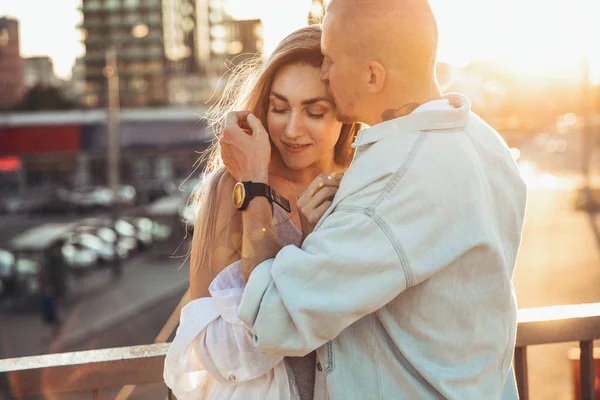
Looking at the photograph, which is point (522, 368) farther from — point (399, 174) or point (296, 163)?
point (399, 174)

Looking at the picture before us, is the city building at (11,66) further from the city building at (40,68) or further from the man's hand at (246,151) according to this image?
the man's hand at (246,151)

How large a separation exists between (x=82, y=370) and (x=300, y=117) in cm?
109

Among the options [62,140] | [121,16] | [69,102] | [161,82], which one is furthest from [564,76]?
[121,16]

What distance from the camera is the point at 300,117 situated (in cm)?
238

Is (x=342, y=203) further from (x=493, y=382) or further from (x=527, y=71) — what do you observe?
(x=527, y=71)

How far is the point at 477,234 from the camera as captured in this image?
149 centimetres

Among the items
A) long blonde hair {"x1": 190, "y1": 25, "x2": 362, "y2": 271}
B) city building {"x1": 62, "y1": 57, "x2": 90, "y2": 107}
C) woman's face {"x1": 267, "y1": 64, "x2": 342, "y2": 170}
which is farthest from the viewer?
city building {"x1": 62, "y1": 57, "x2": 90, "y2": 107}

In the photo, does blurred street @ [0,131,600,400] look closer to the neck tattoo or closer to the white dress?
the white dress

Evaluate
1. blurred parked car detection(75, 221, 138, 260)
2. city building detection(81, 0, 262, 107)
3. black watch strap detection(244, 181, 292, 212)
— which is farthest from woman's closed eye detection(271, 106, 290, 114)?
city building detection(81, 0, 262, 107)

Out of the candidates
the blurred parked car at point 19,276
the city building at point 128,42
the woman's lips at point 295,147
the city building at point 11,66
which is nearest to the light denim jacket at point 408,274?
the woman's lips at point 295,147

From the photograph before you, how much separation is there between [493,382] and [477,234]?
0.40 m

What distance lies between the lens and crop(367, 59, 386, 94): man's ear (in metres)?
1.59

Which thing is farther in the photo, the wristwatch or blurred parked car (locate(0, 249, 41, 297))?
blurred parked car (locate(0, 249, 41, 297))

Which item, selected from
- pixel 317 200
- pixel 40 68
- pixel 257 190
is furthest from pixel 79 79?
pixel 317 200
